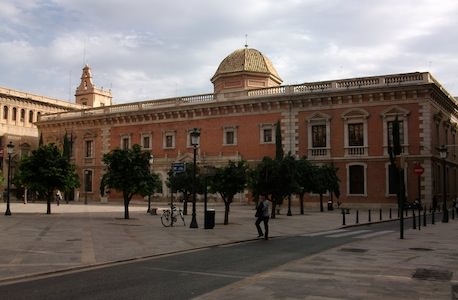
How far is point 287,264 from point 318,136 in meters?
36.3

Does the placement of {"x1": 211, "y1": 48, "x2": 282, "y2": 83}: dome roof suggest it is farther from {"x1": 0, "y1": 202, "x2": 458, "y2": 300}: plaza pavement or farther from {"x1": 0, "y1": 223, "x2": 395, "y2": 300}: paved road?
{"x1": 0, "y1": 223, "x2": 395, "y2": 300}: paved road

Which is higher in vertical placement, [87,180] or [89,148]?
[89,148]

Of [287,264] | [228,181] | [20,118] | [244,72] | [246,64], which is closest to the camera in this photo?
[287,264]

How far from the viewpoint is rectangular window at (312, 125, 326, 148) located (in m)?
47.3

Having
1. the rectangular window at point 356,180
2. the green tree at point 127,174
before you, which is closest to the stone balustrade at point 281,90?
the rectangular window at point 356,180

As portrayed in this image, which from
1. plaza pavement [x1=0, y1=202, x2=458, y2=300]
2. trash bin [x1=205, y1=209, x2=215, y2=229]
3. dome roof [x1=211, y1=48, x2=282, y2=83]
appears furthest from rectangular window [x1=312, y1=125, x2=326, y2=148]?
trash bin [x1=205, y1=209, x2=215, y2=229]

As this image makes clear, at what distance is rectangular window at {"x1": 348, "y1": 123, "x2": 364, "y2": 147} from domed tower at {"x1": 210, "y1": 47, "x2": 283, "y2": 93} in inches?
568

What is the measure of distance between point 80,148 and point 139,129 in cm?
993

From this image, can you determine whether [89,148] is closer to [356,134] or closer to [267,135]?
[267,135]

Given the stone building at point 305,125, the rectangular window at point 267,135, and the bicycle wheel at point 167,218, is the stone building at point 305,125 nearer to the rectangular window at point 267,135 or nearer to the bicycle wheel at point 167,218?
the rectangular window at point 267,135

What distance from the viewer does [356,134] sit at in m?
45.8

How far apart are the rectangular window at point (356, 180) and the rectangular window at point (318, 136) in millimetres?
3564

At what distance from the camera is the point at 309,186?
36.8 metres

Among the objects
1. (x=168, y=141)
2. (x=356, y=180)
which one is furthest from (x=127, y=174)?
(x=168, y=141)
